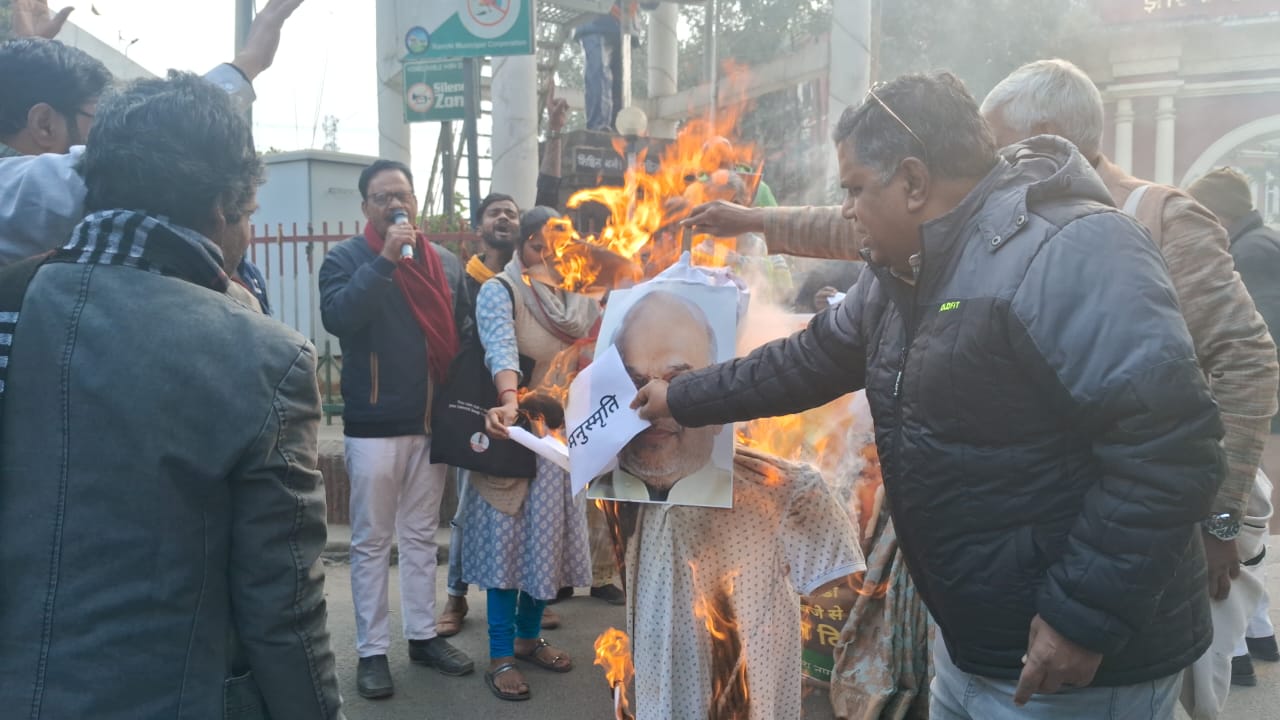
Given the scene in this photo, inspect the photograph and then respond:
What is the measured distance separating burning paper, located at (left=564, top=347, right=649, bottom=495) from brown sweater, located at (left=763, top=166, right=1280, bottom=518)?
2.99ft

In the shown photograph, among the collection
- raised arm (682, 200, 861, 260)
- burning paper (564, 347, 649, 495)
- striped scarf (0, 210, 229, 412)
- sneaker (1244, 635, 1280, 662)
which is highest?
raised arm (682, 200, 861, 260)

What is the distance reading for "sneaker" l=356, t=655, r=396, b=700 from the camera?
14.4 ft

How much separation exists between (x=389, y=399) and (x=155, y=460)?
2774 millimetres

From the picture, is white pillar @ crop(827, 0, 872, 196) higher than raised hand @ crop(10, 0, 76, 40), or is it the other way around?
white pillar @ crop(827, 0, 872, 196)

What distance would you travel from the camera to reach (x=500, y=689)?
438 centimetres

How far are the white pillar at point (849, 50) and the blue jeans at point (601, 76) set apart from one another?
2905 mm

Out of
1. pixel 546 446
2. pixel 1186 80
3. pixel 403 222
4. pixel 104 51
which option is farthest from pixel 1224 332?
pixel 1186 80

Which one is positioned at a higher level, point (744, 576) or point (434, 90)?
point (434, 90)

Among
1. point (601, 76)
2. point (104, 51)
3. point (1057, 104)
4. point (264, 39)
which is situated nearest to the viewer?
point (1057, 104)

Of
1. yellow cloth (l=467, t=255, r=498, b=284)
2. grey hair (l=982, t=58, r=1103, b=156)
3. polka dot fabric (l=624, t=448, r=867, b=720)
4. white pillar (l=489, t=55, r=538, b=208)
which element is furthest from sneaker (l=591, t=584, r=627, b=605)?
white pillar (l=489, t=55, r=538, b=208)

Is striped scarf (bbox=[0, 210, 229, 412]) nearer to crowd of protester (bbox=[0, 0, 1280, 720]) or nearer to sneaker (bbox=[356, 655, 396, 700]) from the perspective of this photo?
crowd of protester (bbox=[0, 0, 1280, 720])

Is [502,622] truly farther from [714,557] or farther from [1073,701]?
[1073,701]

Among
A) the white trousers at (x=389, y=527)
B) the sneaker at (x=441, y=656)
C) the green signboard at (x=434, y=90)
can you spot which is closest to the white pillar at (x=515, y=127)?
the green signboard at (x=434, y=90)

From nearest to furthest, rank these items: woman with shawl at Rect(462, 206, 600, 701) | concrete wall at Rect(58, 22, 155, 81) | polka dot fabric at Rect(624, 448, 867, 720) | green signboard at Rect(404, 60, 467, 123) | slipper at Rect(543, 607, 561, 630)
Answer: polka dot fabric at Rect(624, 448, 867, 720)
woman with shawl at Rect(462, 206, 600, 701)
slipper at Rect(543, 607, 561, 630)
green signboard at Rect(404, 60, 467, 123)
concrete wall at Rect(58, 22, 155, 81)
